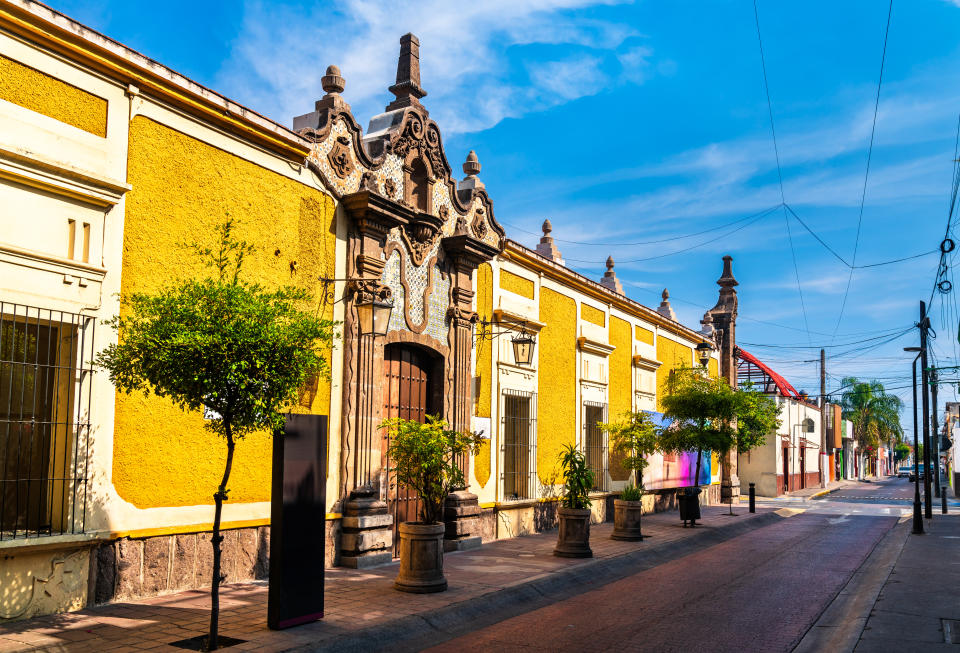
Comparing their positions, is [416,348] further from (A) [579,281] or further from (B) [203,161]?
(A) [579,281]

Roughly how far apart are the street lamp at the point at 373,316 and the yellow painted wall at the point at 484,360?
11.2 feet

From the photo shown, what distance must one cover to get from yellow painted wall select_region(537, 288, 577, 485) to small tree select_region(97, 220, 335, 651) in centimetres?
990

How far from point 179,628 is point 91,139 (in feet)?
15.9

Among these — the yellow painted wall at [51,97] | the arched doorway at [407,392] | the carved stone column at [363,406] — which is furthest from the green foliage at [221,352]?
the arched doorway at [407,392]

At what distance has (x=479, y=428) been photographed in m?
13.8

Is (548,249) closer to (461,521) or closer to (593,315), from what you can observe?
(593,315)

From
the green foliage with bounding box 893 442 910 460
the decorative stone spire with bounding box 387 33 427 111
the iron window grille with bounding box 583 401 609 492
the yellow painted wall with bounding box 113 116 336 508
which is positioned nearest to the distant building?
the iron window grille with bounding box 583 401 609 492

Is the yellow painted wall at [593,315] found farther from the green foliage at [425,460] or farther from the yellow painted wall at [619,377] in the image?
the green foliage at [425,460]

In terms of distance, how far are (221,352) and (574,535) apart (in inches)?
292

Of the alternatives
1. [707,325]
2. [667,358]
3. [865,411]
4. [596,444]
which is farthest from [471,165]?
[865,411]

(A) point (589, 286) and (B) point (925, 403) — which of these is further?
(B) point (925, 403)

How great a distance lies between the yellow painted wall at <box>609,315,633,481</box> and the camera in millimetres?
19220

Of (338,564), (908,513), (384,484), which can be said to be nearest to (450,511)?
(384,484)

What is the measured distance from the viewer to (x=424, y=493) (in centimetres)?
915
